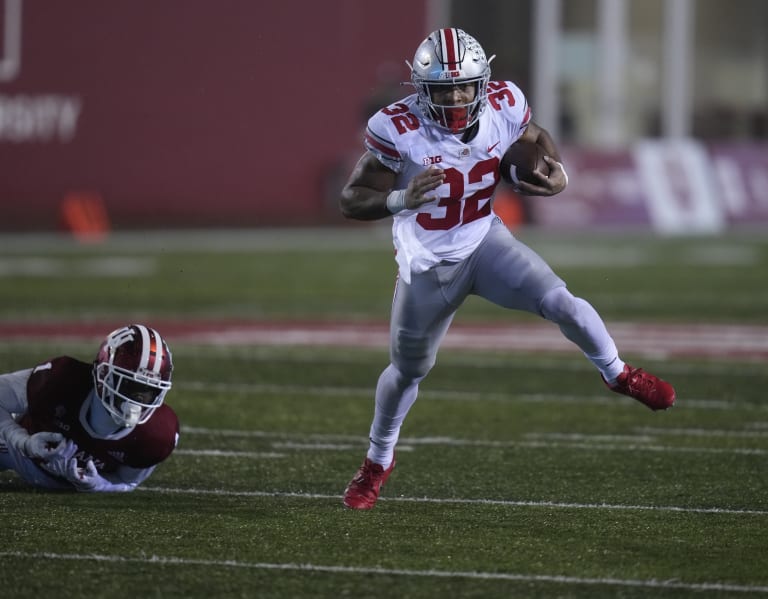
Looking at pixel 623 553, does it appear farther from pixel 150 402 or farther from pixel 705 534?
pixel 150 402

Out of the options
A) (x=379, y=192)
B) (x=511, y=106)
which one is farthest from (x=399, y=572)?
(x=511, y=106)

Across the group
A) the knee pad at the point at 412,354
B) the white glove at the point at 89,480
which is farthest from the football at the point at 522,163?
the white glove at the point at 89,480

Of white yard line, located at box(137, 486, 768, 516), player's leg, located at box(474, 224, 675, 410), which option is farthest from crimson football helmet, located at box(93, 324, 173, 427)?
player's leg, located at box(474, 224, 675, 410)

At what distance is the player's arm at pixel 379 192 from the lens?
4855 millimetres

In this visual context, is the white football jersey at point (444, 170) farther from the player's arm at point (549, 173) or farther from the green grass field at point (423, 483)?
the green grass field at point (423, 483)

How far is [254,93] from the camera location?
19906mm

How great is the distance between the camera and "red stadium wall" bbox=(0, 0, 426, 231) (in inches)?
764

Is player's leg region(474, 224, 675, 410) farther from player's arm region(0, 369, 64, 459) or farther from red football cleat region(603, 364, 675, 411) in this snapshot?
player's arm region(0, 369, 64, 459)

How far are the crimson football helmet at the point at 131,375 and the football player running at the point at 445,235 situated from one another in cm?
76

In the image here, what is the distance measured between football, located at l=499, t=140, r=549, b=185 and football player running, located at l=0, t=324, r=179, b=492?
52.4 inches

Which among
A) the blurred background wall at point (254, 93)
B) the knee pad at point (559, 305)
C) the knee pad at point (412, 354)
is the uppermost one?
the knee pad at point (559, 305)

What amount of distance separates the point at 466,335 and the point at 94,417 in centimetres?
542

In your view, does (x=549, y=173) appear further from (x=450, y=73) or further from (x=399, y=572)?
(x=399, y=572)

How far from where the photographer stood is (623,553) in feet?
14.7
